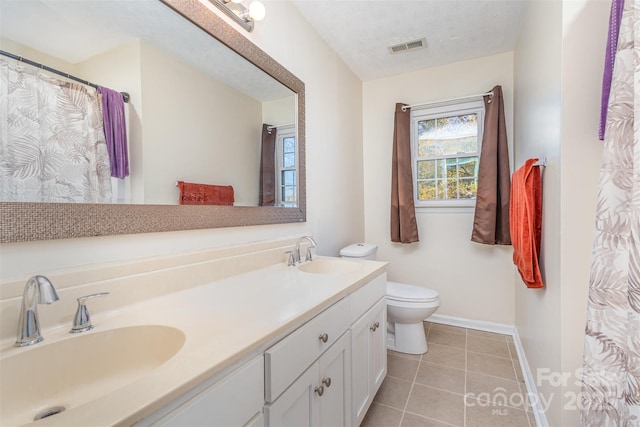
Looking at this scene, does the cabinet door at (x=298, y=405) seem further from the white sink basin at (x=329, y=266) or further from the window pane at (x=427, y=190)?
the window pane at (x=427, y=190)

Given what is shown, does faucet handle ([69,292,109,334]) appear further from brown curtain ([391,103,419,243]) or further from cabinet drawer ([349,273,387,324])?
brown curtain ([391,103,419,243])

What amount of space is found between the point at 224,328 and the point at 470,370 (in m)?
1.86

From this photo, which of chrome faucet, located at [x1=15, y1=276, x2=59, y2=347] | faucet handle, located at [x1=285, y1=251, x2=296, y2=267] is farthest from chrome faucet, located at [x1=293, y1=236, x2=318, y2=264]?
chrome faucet, located at [x1=15, y1=276, x2=59, y2=347]

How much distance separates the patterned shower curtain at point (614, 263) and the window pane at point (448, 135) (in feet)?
5.90

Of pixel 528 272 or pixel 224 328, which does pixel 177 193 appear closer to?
pixel 224 328

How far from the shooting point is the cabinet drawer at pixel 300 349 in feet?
2.39

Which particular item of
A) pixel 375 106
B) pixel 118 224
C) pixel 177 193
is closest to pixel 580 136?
pixel 177 193

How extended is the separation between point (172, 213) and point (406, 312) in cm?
166

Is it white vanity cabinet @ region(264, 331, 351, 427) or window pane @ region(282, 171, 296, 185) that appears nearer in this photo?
white vanity cabinet @ region(264, 331, 351, 427)

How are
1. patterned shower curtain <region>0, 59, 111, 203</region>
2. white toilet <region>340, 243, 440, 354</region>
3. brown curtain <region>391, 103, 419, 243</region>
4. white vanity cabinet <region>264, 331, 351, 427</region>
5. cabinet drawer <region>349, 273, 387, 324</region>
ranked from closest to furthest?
patterned shower curtain <region>0, 59, 111, 203</region>, white vanity cabinet <region>264, 331, 351, 427</region>, cabinet drawer <region>349, 273, 387, 324</region>, white toilet <region>340, 243, 440, 354</region>, brown curtain <region>391, 103, 419, 243</region>

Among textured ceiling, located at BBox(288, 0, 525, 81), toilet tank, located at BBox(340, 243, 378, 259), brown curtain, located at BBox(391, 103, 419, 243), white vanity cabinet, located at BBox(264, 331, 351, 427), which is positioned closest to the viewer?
white vanity cabinet, located at BBox(264, 331, 351, 427)

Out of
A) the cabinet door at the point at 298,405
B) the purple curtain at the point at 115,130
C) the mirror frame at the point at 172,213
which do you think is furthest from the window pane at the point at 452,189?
the purple curtain at the point at 115,130

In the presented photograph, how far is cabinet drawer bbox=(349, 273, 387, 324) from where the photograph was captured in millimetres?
1217

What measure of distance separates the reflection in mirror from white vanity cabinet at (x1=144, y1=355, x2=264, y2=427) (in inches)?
25.4
